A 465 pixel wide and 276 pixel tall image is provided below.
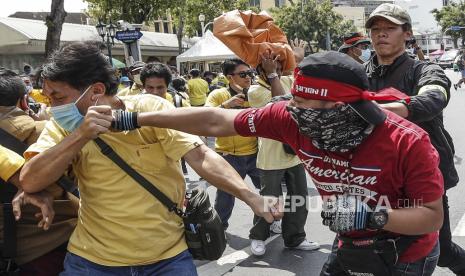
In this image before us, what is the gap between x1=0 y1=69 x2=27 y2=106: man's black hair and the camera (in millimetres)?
2758

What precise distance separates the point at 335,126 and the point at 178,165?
0.86 metres

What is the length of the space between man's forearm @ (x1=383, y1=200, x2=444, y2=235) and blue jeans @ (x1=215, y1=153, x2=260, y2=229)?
3.12 m

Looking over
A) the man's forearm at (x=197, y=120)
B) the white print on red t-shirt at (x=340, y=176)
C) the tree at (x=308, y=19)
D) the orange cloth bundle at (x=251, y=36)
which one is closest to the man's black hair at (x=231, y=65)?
the orange cloth bundle at (x=251, y=36)

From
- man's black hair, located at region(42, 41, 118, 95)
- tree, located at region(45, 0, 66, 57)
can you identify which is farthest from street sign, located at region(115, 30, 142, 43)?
man's black hair, located at region(42, 41, 118, 95)

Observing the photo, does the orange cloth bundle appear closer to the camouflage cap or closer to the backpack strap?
the camouflage cap

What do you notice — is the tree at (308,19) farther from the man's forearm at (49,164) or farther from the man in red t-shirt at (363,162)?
the man's forearm at (49,164)

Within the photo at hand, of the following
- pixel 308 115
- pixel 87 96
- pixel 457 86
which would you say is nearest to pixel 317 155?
pixel 308 115

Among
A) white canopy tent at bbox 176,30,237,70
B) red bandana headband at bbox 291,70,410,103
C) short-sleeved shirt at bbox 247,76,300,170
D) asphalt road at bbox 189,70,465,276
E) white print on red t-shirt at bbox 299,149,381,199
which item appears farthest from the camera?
white canopy tent at bbox 176,30,237,70

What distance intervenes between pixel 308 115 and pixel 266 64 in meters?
2.12

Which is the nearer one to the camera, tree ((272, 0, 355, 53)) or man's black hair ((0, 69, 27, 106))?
man's black hair ((0, 69, 27, 106))

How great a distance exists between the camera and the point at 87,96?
2.28 metres

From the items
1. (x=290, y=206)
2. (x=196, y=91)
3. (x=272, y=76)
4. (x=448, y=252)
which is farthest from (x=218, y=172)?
(x=196, y=91)

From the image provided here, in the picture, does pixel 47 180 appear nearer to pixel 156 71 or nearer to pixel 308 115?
pixel 308 115

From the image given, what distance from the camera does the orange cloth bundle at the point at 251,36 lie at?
3.94 metres
